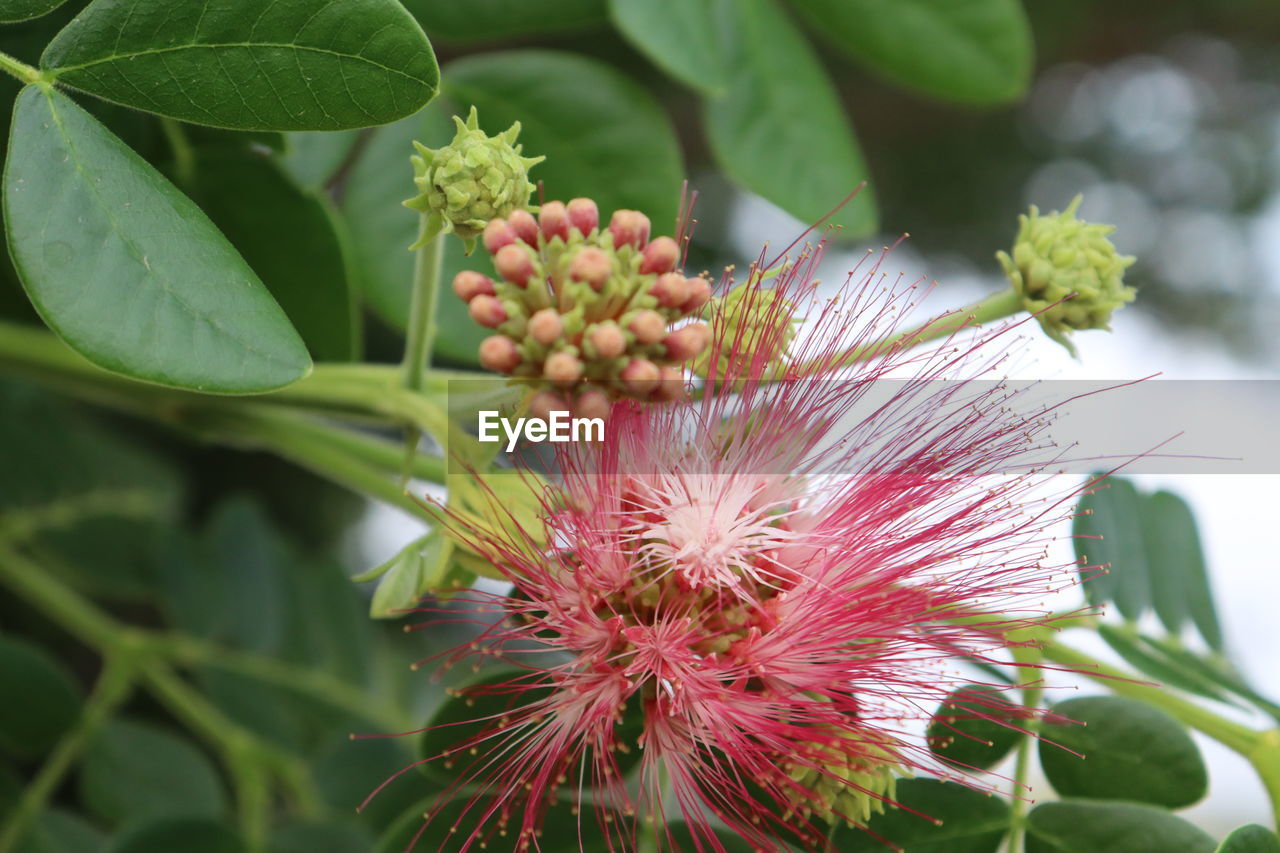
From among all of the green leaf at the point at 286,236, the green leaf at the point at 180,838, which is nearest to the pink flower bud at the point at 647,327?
the green leaf at the point at 286,236

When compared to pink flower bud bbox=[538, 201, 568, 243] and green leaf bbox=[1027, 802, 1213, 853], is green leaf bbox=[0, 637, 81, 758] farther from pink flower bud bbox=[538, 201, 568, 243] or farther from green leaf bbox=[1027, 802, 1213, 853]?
green leaf bbox=[1027, 802, 1213, 853]

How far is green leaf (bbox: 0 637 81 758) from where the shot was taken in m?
1.54

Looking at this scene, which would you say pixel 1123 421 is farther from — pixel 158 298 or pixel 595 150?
pixel 158 298

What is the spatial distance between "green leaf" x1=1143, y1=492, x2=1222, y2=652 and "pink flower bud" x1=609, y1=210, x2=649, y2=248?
89 centimetres

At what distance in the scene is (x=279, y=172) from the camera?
1184mm

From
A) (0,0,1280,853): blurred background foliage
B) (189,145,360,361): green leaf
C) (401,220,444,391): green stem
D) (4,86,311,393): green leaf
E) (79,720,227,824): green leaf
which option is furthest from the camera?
(79,720,227,824): green leaf

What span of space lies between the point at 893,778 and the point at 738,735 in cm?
15

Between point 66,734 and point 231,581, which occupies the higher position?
point 231,581

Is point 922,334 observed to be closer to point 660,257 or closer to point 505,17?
point 660,257

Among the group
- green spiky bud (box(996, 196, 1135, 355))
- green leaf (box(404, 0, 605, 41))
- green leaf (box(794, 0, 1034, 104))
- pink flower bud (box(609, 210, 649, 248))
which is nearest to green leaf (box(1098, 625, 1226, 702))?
green spiky bud (box(996, 196, 1135, 355))

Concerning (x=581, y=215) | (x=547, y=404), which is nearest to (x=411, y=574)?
(x=547, y=404)

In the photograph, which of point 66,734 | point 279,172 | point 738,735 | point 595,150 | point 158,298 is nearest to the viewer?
point 158,298

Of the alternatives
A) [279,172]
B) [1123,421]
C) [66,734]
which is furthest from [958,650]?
[66,734]

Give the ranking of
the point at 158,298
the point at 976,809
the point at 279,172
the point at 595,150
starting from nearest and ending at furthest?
the point at 158,298 < the point at 976,809 < the point at 279,172 < the point at 595,150
